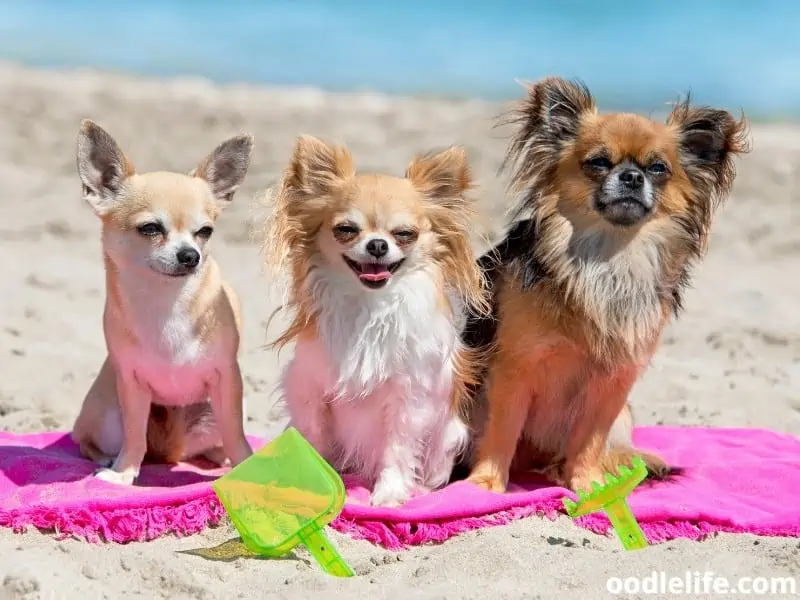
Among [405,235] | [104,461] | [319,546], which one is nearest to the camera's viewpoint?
[319,546]

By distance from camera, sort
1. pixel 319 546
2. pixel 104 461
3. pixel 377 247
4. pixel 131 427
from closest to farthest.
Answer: pixel 319 546 < pixel 377 247 < pixel 131 427 < pixel 104 461

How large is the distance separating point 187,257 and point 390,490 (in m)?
1.05

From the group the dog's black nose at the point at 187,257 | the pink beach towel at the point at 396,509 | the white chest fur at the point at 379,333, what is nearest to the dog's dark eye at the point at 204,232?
the dog's black nose at the point at 187,257

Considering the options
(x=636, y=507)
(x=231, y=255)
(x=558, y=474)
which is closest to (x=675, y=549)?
(x=636, y=507)

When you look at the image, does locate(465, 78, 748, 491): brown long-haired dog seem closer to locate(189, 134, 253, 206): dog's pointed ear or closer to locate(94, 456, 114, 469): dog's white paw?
locate(189, 134, 253, 206): dog's pointed ear

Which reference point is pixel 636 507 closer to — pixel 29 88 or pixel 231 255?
pixel 231 255

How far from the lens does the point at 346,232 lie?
3.25 metres

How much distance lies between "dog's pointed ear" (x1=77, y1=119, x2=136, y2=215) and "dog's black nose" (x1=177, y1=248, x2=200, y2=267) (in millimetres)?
366

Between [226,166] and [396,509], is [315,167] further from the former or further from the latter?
[396,509]

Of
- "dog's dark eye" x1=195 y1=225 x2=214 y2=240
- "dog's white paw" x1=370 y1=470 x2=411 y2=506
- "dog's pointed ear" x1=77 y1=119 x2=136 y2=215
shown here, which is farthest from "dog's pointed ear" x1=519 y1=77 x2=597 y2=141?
"dog's pointed ear" x1=77 y1=119 x2=136 y2=215

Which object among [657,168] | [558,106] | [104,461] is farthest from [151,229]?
[657,168]

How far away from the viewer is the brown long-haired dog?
11.3 ft

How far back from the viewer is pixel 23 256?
7164 mm

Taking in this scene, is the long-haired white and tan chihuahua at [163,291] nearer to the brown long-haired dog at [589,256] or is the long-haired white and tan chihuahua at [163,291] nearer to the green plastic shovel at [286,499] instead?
the green plastic shovel at [286,499]
